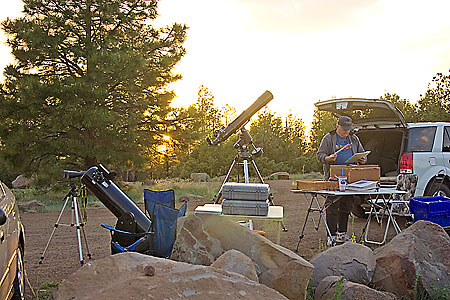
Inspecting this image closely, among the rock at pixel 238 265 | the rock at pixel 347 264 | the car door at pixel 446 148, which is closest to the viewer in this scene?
the rock at pixel 238 265

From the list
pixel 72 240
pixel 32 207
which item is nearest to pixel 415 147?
pixel 72 240

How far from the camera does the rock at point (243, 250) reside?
3.66 metres

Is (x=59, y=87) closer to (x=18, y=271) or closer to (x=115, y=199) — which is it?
(x=115, y=199)

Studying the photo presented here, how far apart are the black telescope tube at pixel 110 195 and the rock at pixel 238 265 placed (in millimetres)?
2218

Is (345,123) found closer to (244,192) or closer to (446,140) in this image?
(244,192)

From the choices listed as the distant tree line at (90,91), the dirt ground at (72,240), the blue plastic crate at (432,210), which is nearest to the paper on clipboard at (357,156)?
the dirt ground at (72,240)

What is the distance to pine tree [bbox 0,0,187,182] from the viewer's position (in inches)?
504

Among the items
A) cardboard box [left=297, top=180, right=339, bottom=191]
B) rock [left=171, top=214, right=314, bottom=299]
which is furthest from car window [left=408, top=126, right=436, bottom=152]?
rock [left=171, top=214, right=314, bottom=299]

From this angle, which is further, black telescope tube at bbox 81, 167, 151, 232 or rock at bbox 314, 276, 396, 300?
black telescope tube at bbox 81, 167, 151, 232

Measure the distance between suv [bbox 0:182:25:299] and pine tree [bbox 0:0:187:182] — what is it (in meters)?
8.61

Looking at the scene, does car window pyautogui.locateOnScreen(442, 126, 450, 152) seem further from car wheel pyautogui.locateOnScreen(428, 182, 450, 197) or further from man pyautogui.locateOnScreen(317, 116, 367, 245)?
man pyautogui.locateOnScreen(317, 116, 367, 245)

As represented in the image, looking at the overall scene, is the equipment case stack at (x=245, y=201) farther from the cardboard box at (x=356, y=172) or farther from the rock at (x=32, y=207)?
the rock at (x=32, y=207)

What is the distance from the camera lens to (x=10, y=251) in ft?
12.0

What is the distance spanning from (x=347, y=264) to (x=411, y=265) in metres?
0.56
